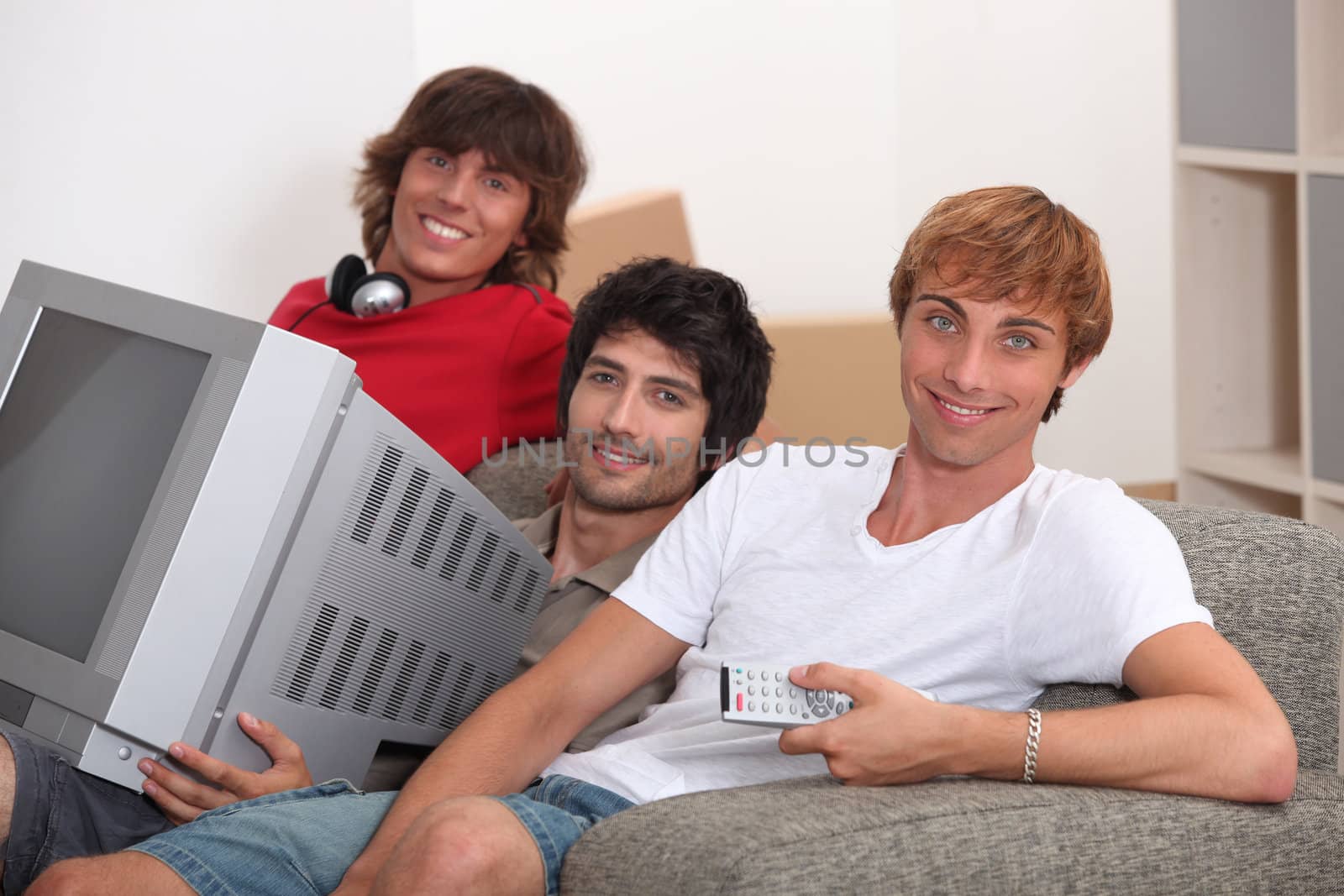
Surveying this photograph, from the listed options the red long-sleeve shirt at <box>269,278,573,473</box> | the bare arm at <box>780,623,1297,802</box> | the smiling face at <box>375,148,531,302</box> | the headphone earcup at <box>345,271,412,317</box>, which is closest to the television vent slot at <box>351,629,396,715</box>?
the bare arm at <box>780,623,1297,802</box>

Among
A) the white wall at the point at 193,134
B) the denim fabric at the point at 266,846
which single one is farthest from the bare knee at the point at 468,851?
the white wall at the point at 193,134

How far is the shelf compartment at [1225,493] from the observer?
2609mm

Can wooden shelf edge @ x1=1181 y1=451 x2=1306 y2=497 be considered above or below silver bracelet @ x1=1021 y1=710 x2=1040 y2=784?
above

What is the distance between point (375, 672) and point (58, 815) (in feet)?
1.08

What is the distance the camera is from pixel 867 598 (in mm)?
1457

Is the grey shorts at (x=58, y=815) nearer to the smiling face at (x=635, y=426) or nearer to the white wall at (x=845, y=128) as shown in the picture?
the smiling face at (x=635, y=426)

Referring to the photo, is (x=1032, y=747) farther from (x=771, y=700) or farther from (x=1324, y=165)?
(x=1324, y=165)

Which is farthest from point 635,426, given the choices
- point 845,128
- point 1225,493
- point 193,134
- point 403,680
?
point 845,128

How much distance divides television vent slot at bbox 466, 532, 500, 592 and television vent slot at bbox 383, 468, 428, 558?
12 cm

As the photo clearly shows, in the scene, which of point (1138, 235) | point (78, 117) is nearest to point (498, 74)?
point (78, 117)

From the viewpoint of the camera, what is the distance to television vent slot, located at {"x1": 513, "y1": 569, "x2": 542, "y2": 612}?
165 cm

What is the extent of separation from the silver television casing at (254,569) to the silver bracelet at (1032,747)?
2.06ft

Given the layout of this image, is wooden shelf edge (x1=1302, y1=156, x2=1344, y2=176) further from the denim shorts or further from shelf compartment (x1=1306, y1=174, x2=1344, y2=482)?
the denim shorts

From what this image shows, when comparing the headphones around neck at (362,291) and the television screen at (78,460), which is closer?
the television screen at (78,460)
